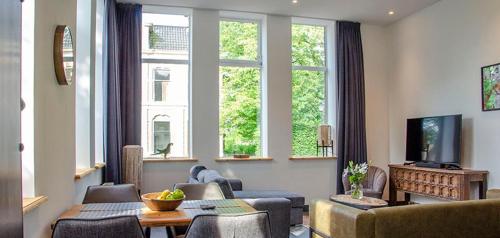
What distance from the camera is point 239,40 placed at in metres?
7.19

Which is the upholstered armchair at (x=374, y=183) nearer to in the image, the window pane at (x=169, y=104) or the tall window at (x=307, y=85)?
the tall window at (x=307, y=85)

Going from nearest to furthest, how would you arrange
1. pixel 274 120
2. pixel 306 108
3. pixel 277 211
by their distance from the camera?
pixel 277 211 → pixel 274 120 → pixel 306 108

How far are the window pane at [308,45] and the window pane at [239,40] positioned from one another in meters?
0.73

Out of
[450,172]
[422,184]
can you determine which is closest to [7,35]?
[450,172]

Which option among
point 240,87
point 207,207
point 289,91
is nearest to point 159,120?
point 240,87

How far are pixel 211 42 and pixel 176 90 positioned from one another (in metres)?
0.99

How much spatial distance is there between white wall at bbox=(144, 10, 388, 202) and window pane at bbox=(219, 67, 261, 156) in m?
0.28

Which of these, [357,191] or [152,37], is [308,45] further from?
[357,191]

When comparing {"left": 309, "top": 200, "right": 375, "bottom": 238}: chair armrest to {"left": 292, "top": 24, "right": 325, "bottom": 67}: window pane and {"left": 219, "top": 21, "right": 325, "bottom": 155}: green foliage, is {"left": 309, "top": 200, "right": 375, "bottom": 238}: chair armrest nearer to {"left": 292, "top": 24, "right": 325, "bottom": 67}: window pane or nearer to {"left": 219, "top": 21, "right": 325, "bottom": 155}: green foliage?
{"left": 219, "top": 21, "right": 325, "bottom": 155}: green foliage

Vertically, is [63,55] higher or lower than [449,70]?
lower

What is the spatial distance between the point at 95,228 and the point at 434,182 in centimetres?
503

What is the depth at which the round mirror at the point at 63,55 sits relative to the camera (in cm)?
271

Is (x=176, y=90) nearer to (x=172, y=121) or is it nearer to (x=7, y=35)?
(x=172, y=121)

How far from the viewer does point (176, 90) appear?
6.91 metres
